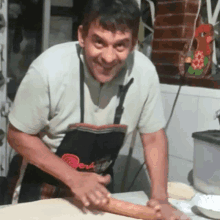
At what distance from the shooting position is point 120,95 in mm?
1160

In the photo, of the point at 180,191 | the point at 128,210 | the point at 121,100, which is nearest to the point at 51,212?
the point at 128,210

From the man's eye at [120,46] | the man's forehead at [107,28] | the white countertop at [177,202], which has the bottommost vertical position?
the white countertop at [177,202]

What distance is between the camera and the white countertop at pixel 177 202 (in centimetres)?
104

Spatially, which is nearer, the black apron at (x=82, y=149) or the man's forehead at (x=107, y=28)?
the man's forehead at (x=107, y=28)

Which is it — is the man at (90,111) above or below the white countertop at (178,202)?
above

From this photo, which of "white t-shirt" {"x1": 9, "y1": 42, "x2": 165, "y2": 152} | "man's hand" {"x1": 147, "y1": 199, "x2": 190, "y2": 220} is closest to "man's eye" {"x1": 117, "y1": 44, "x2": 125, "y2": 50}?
"white t-shirt" {"x1": 9, "y1": 42, "x2": 165, "y2": 152}

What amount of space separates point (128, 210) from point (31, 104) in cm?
42

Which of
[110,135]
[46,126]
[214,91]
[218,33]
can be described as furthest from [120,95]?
[218,33]

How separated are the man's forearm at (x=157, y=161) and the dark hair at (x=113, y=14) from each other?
0.40 metres

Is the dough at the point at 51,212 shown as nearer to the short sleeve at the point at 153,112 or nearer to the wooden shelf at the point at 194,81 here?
the short sleeve at the point at 153,112

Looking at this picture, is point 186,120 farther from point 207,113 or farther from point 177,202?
point 177,202

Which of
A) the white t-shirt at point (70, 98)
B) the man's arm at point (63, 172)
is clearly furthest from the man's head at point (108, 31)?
→ the man's arm at point (63, 172)

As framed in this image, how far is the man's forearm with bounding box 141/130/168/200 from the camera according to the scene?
1086mm

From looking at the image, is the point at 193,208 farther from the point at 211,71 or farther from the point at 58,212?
the point at 211,71
